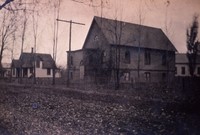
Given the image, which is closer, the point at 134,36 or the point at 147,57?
the point at 134,36

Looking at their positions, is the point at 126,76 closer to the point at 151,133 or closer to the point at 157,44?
the point at 157,44

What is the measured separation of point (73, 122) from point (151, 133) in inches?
110

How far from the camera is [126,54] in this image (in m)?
32.6

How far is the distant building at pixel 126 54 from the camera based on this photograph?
28250 millimetres

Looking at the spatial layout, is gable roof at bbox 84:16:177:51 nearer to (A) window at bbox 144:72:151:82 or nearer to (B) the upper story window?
(B) the upper story window

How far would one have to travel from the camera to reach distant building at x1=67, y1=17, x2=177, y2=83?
28.2m

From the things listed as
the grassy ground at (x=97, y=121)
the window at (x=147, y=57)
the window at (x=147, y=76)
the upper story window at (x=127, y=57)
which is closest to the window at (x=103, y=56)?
the upper story window at (x=127, y=57)

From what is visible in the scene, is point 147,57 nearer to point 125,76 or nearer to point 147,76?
point 147,76

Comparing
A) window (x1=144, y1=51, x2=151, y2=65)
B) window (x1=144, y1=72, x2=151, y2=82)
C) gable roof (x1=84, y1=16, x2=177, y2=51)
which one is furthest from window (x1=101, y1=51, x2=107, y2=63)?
window (x1=144, y1=72, x2=151, y2=82)

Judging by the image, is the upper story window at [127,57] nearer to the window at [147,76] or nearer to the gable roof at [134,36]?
the gable roof at [134,36]

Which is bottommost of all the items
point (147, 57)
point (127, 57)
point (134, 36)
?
point (127, 57)

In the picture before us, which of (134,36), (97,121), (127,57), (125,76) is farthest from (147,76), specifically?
(97,121)

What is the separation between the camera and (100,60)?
94.3 ft

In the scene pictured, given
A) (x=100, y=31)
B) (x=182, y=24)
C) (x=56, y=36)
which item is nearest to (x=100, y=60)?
(x=100, y=31)
